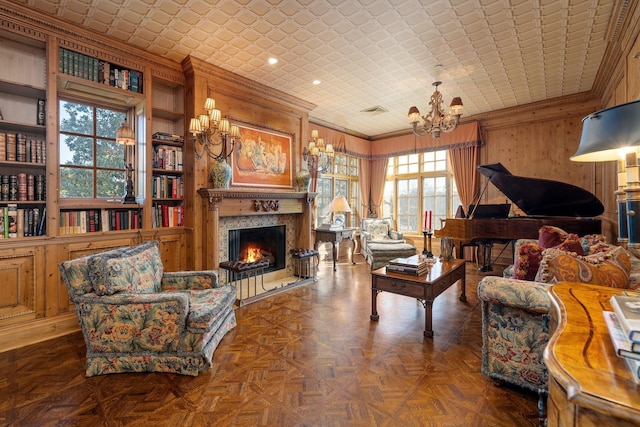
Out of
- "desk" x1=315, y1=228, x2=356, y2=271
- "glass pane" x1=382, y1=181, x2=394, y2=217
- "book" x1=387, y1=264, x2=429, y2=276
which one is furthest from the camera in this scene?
"glass pane" x1=382, y1=181, x2=394, y2=217

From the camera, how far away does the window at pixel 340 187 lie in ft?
20.4

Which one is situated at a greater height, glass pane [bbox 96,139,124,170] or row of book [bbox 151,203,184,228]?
glass pane [bbox 96,139,124,170]

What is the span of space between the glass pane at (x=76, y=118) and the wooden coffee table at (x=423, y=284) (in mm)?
3511

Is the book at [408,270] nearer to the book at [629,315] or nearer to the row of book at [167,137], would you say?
the book at [629,315]

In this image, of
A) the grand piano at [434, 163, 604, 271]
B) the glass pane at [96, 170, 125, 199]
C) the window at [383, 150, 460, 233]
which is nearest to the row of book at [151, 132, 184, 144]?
the glass pane at [96, 170, 125, 199]

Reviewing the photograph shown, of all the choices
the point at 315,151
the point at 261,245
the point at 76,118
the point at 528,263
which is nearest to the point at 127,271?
the point at 76,118

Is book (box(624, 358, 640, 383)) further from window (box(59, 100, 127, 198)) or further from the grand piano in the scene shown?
window (box(59, 100, 127, 198))

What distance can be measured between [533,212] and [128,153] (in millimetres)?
5132

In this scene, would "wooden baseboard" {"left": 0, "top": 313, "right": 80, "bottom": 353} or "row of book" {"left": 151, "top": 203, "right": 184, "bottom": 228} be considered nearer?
"wooden baseboard" {"left": 0, "top": 313, "right": 80, "bottom": 353}

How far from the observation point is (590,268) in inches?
63.0

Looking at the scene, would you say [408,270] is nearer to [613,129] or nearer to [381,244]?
[613,129]

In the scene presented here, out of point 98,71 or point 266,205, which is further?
point 266,205

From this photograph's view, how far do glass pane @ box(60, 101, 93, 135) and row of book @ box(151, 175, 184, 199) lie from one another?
32.5 inches

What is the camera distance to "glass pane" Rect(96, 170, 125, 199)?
128 inches
